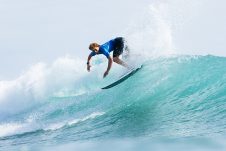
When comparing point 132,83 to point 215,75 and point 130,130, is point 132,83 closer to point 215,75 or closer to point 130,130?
point 215,75

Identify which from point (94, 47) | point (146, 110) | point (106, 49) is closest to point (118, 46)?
point (106, 49)

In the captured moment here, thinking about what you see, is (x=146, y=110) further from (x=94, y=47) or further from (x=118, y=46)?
(x=94, y=47)

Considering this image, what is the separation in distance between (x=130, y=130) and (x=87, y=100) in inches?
208

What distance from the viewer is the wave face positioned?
10.8 m

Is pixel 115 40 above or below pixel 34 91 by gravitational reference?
below

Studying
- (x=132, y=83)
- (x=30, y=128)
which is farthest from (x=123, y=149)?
(x=132, y=83)

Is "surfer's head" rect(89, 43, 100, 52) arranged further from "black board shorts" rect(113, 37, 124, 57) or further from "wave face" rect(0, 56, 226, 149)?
"wave face" rect(0, 56, 226, 149)

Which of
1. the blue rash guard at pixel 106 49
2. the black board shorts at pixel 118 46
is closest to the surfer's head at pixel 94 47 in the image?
the blue rash guard at pixel 106 49

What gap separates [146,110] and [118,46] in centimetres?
192

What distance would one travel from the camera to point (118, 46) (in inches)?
515

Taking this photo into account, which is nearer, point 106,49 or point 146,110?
point 106,49

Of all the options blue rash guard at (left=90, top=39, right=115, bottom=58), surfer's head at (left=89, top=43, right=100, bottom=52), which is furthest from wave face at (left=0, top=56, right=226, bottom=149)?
surfer's head at (left=89, top=43, right=100, bottom=52)

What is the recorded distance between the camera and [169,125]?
35.2 ft

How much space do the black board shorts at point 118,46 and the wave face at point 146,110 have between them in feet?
5.45
